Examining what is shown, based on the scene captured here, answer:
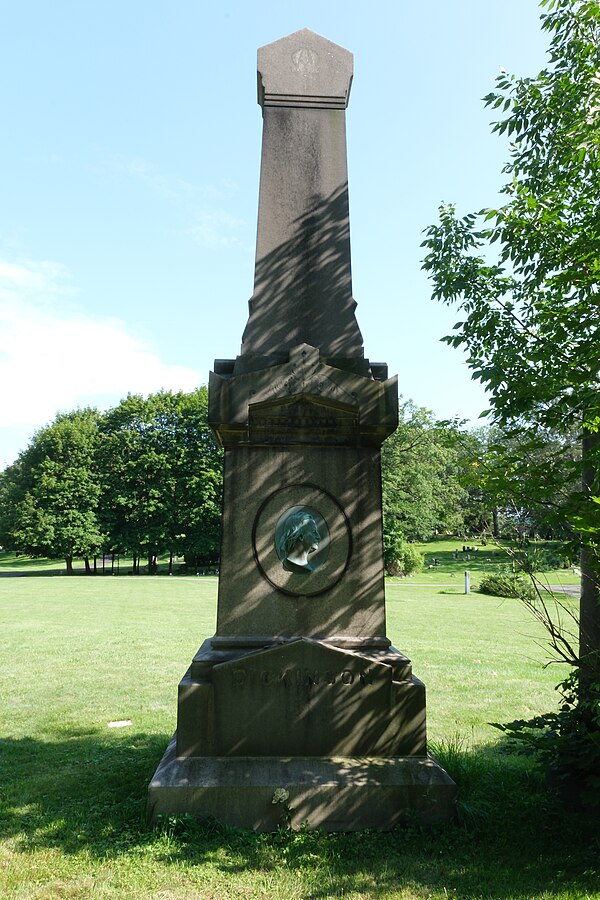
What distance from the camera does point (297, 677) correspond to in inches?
179

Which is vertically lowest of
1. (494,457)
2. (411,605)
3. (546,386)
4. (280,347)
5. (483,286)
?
(411,605)

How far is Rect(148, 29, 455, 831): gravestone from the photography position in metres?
4.26

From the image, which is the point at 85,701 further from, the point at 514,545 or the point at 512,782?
the point at 514,545

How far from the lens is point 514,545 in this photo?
4.72m

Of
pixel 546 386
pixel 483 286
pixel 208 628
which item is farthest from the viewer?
pixel 208 628

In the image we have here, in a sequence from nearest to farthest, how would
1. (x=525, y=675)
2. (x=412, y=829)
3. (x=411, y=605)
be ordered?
1. (x=412, y=829)
2. (x=525, y=675)
3. (x=411, y=605)

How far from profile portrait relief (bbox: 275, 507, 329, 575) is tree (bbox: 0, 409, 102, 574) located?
1633 inches

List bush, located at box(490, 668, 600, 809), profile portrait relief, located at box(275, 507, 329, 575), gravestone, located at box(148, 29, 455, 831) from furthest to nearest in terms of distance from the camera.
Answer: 1. profile portrait relief, located at box(275, 507, 329, 575)
2. gravestone, located at box(148, 29, 455, 831)
3. bush, located at box(490, 668, 600, 809)

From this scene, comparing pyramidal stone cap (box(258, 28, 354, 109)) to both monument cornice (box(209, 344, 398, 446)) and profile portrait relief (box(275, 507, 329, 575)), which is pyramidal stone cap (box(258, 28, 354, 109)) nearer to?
monument cornice (box(209, 344, 398, 446))

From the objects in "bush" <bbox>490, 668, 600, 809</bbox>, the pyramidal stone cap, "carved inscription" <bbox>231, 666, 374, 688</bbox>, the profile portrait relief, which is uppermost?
the pyramidal stone cap

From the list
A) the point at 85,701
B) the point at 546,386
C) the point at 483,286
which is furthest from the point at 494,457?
the point at 85,701

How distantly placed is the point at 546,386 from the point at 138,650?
1060 cm

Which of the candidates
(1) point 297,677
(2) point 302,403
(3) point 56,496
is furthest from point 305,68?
(3) point 56,496

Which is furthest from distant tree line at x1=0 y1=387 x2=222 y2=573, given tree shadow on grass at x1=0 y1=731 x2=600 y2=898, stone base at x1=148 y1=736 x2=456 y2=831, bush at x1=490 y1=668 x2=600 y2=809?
bush at x1=490 y1=668 x2=600 y2=809
